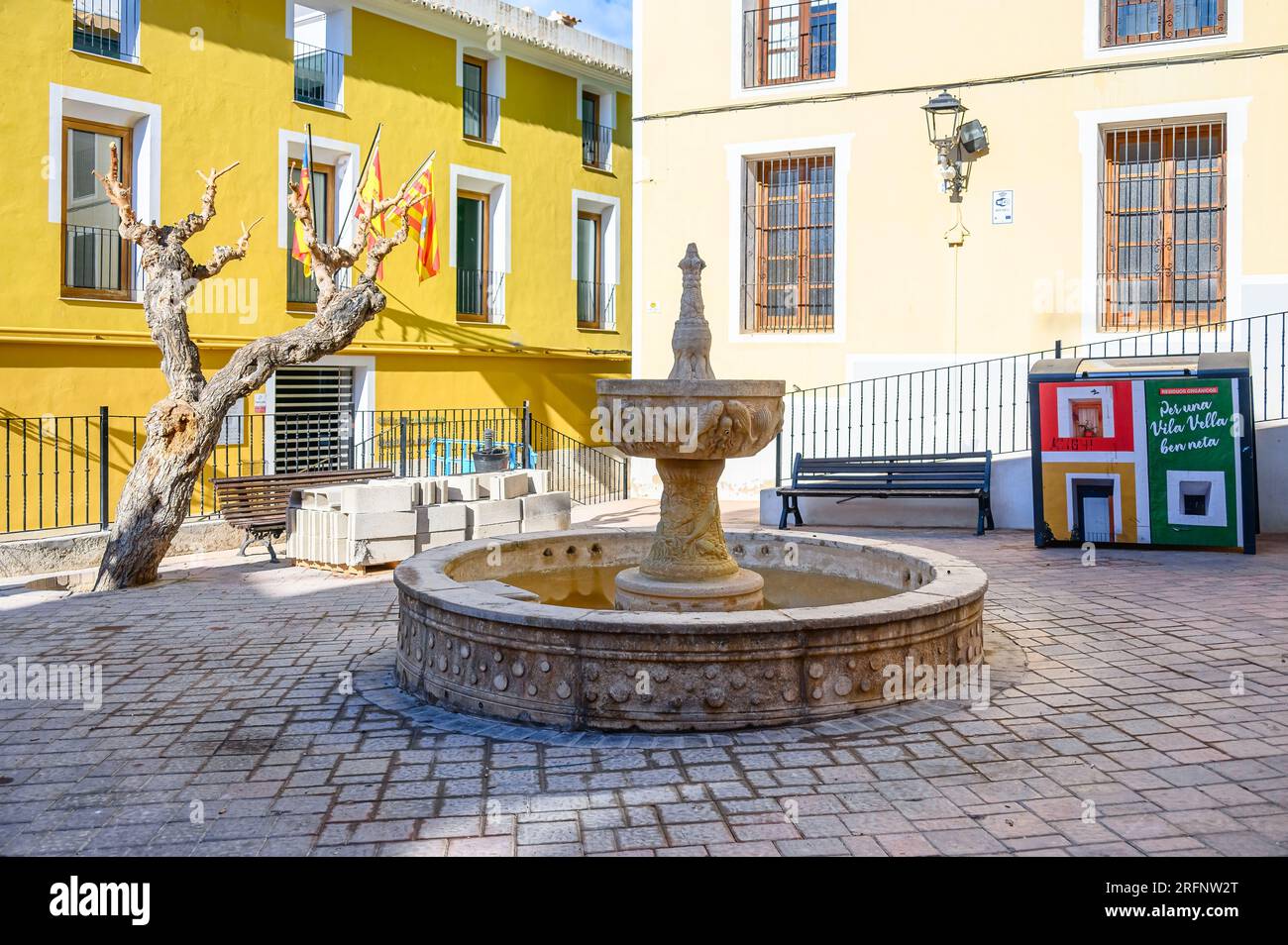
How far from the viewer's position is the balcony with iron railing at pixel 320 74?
680 inches

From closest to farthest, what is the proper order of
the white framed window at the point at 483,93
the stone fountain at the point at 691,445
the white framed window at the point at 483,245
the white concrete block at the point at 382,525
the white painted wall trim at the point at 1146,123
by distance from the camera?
1. the stone fountain at the point at 691,445
2. the white concrete block at the point at 382,525
3. the white painted wall trim at the point at 1146,123
4. the white framed window at the point at 483,93
5. the white framed window at the point at 483,245

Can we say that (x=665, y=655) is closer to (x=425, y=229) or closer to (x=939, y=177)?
(x=939, y=177)

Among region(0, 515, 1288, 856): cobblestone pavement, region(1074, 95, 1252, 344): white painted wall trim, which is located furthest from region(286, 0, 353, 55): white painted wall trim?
region(0, 515, 1288, 856): cobblestone pavement

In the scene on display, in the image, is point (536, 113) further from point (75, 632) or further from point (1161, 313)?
point (75, 632)

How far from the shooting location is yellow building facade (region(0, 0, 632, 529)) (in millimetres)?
14000

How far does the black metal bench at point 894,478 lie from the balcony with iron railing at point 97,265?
875cm

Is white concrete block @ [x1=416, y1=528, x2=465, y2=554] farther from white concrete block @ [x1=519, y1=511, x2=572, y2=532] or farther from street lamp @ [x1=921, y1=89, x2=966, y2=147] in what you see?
street lamp @ [x1=921, y1=89, x2=966, y2=147]

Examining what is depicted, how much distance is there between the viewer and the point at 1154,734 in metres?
4.90

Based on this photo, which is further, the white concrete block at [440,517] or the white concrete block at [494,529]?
the white concrete block at [494,529]

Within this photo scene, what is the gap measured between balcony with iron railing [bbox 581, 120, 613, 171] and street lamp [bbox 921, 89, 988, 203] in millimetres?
9549

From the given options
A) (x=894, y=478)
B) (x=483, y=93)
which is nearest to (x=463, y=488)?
(x=894, y=478)

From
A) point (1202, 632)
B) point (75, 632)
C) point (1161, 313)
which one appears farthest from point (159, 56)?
point (1202, 632)

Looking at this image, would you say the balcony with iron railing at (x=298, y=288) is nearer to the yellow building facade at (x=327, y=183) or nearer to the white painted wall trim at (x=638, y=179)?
the yellow building facade at (x=327, y=183)

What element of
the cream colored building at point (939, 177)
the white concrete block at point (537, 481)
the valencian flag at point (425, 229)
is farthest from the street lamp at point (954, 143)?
the valencian flag at point (425, 229)
